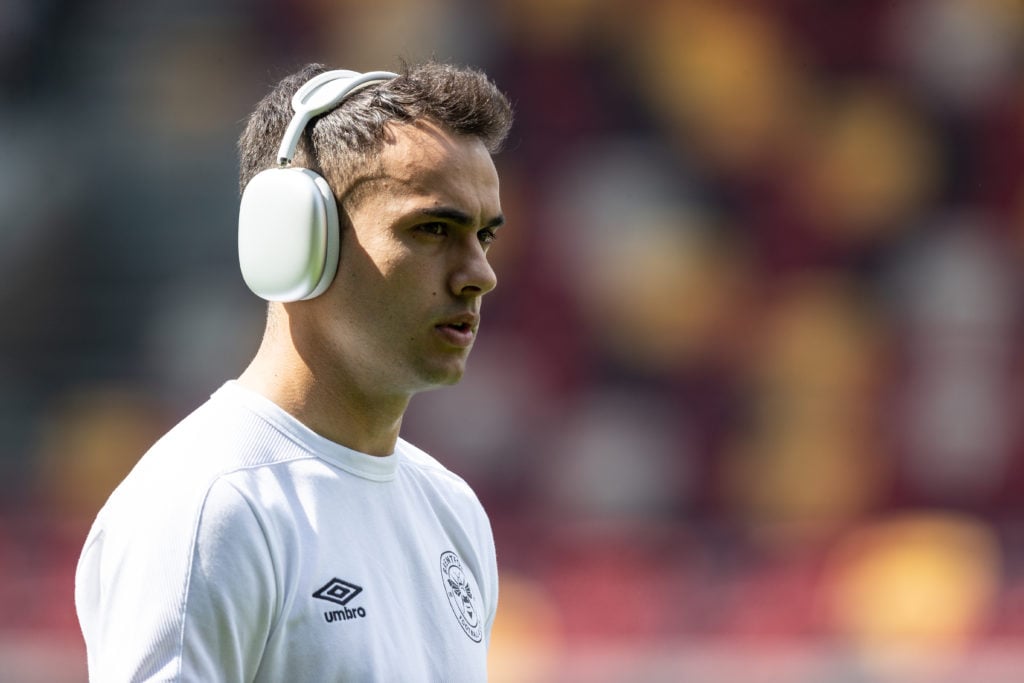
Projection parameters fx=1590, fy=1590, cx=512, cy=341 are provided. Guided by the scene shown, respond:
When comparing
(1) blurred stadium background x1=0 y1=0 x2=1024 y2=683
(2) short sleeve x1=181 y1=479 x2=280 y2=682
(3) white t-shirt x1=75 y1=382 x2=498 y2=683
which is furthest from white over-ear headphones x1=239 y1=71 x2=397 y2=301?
(1) blurred stadium background x1=0 y1=0 x2=1024 y2=683

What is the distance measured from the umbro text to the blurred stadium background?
390cm

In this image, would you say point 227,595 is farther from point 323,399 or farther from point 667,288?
point 667,288

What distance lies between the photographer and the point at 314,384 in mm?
1619

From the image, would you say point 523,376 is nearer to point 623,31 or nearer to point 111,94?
point 623,31

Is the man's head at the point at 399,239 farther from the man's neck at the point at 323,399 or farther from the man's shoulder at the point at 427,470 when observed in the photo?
the man's shoulder at the point at 427,470

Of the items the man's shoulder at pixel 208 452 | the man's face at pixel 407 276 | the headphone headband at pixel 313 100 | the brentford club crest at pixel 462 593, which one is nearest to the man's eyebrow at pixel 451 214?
the man's face at pixel 407 276

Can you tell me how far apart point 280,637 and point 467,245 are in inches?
17.9

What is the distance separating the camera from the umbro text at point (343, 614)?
1.48m

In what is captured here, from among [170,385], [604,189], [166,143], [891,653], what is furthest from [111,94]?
[891,653]

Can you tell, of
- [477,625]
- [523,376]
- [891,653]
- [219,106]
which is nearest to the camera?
[477,625]

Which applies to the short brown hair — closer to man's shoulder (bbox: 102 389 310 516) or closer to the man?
the man

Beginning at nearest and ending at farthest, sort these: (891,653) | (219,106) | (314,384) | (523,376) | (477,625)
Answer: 1. (314,384)
2. (477,625)
3. (891,653)
4. (523,376)
5. (219,106)

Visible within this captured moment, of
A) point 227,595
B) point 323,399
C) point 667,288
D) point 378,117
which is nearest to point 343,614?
point 227,595

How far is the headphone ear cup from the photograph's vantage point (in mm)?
1597
